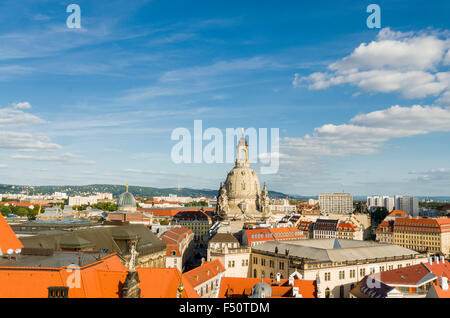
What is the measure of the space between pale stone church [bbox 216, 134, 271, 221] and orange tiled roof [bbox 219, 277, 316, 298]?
95891 mm

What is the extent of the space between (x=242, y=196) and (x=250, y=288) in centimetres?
10732

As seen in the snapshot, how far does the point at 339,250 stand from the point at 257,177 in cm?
9891

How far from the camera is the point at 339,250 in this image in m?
66.2

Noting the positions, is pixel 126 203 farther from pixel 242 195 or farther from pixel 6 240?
pixel 6 240

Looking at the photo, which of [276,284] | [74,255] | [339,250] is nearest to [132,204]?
[339,250]

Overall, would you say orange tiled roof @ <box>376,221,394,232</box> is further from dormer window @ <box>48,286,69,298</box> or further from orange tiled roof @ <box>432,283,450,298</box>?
dormer window @ <box>48,286,69,298</box>

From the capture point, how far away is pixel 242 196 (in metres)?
156

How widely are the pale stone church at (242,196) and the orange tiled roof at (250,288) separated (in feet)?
315

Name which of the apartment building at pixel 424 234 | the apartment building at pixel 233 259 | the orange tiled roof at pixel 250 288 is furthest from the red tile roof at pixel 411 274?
the apartment building at pixel 424 234

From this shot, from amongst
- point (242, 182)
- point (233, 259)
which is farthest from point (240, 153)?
point (233, 259)

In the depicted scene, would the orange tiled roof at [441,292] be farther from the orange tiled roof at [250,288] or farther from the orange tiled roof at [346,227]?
the orange tiled roof at [346,227]
